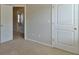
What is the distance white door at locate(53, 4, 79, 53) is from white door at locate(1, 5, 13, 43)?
2.50 metres

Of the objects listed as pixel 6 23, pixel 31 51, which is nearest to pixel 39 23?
pixel 6 23

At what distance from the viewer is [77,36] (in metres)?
3.68

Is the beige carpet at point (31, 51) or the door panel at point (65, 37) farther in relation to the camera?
the door panel at point (65, 37)

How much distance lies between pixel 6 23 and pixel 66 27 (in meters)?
3.09

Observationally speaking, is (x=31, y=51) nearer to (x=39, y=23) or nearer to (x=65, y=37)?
(x=65, y=37)

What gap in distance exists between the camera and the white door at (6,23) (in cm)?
553

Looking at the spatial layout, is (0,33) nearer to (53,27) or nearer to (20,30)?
(53,27)

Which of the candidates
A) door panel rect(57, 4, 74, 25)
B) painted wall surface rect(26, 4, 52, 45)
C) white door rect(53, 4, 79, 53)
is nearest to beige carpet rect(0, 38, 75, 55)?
white door rect(53, 4, 79, 53)

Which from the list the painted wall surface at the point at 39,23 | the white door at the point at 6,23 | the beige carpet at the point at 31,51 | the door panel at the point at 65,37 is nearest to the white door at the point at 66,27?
the door panel at the point at 65,37

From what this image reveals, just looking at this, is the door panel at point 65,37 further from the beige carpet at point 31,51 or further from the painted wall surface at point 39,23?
the painted wall surface at point 39,23

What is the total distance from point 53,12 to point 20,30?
7123 millimetres

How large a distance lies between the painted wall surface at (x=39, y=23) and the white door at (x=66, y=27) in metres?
0.47

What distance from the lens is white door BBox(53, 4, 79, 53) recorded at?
3.73 meters

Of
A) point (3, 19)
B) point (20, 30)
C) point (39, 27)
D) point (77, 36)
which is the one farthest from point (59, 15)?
point (20, 30)
